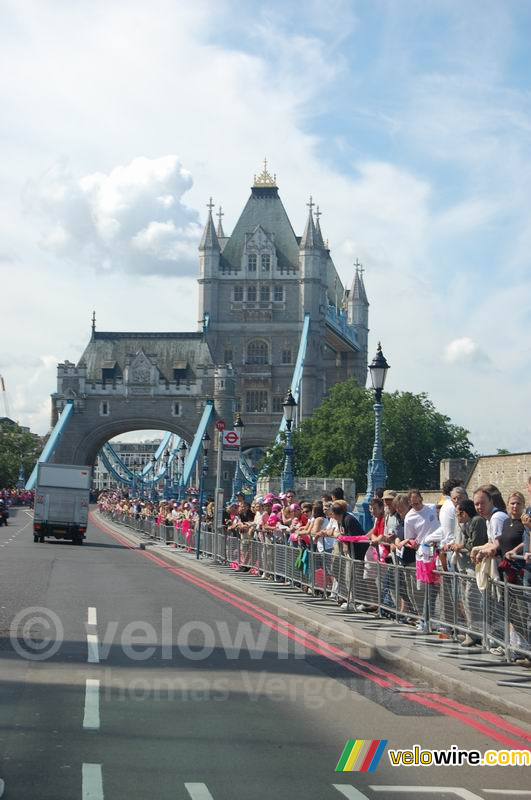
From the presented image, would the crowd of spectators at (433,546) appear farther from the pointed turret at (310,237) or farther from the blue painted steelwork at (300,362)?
the pointed turret at (310,237)

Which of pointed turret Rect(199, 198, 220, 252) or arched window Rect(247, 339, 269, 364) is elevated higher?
pointed turret Rect(199, 198, 220, 252)

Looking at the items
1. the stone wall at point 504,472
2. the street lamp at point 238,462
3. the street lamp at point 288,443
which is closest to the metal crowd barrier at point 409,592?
the street lamp at point 288,443

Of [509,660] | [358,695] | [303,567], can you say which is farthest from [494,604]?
[303,567]

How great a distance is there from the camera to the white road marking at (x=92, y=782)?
6.45 meters

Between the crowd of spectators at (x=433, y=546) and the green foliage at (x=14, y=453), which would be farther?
the green foliage at (x=14, y=453)

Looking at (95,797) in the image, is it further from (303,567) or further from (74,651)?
(303,567)

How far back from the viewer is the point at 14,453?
5650 inches

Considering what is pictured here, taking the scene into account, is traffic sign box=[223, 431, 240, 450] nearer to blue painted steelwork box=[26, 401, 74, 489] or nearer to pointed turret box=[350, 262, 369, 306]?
blue painted steelwork box=[26, 401, 74, 489]

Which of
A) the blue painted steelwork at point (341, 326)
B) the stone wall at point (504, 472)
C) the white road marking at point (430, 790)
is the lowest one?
the white road marking at point (430, 790)

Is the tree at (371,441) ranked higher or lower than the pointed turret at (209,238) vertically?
lower

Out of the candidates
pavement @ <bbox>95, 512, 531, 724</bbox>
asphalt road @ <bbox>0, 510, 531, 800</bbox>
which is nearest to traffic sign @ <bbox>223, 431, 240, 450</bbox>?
pavement @ <bbox>95, 512, 531, 724</bbox>

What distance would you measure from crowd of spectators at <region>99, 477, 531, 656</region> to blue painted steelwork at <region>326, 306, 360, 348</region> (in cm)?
10688

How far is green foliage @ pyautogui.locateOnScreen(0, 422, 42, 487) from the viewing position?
131 metres

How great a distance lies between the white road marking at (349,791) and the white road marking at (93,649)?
479cm
